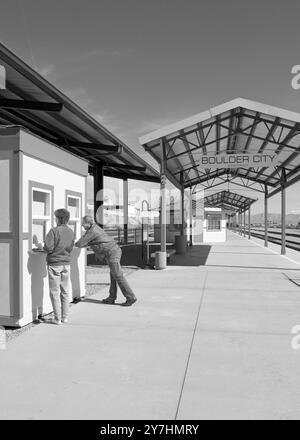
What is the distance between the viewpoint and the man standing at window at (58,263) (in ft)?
19.4

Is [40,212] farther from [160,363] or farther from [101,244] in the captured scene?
[160,363]

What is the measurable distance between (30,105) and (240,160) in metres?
7.08

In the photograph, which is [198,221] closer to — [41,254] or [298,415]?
[41,254]

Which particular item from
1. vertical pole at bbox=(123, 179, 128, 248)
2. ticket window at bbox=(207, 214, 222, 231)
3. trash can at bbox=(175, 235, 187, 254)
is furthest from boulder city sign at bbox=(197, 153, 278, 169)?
ticket window at bbox=(207, 214, 222, 231)

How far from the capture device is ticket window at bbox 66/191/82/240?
7789 millimetres

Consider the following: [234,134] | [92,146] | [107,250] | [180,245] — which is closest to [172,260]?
[180,245]

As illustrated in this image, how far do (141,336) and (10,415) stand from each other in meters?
2.44

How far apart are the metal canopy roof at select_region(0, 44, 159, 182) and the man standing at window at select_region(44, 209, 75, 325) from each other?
270cm

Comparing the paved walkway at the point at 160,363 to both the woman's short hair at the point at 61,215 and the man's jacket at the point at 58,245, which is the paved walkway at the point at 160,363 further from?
the woman's short hair at the point at 61,215

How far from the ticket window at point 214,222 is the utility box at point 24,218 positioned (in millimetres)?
26997

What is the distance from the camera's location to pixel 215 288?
9.27m

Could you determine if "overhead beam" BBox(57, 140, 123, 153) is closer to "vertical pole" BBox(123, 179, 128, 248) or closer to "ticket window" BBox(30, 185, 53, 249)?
"ticket window" BBox(30, 185, 53, 249)

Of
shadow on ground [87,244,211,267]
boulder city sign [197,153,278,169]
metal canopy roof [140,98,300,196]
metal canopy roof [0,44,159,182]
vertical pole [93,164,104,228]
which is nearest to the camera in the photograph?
metal canopy roof [0,44,159,182]
